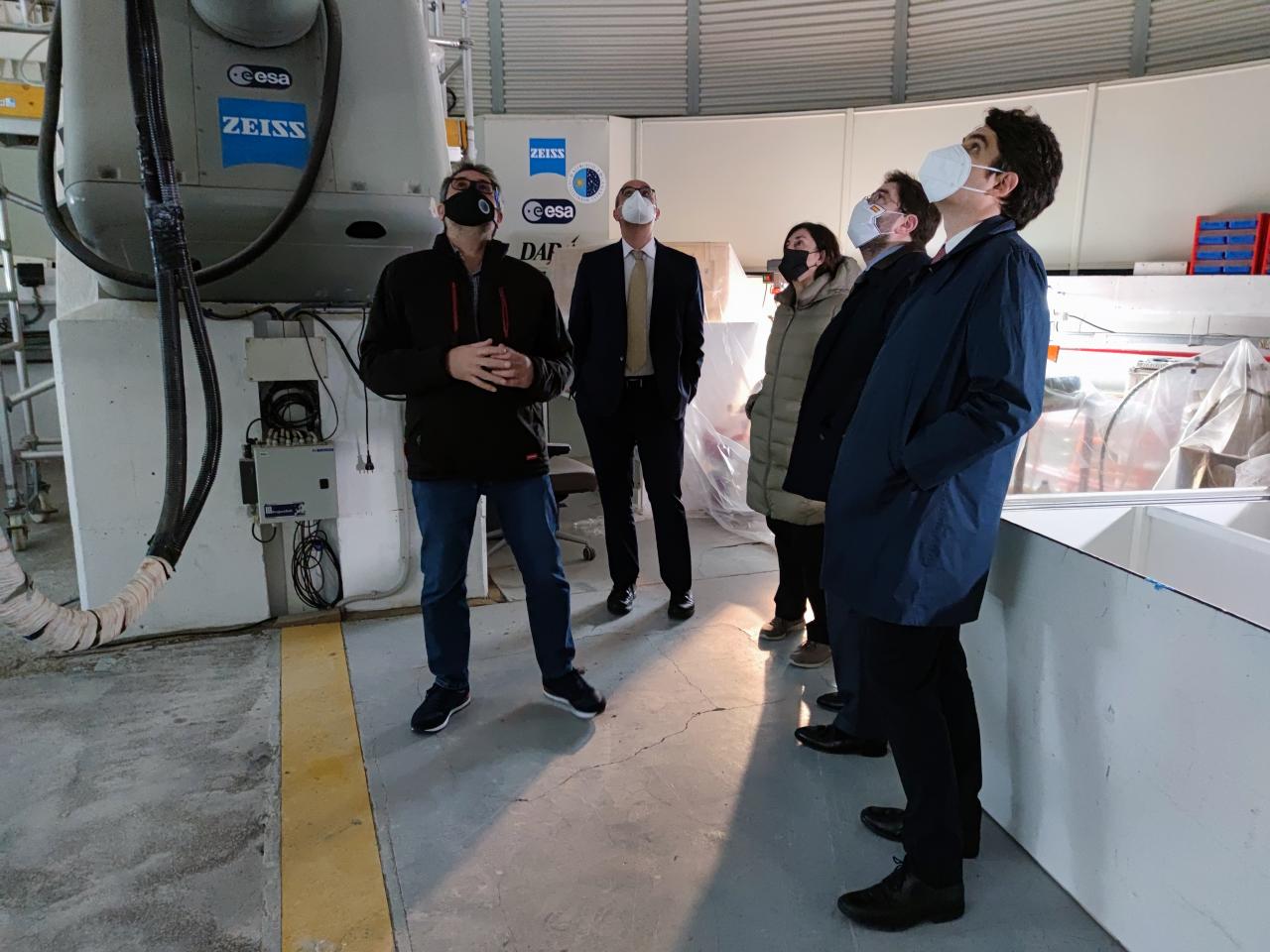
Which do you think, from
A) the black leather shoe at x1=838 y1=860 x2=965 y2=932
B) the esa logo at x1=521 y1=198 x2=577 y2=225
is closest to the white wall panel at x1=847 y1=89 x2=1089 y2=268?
the esa logo at x1=521 y1=198 x2=577 y2=225

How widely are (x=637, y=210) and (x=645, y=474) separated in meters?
0.98

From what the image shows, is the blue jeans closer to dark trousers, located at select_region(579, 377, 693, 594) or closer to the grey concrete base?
the grey concrete base

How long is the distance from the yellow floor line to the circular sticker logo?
3.39 metres

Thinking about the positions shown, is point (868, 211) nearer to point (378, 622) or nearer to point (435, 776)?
point (435, 776)

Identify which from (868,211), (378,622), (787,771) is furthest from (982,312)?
(378,622)

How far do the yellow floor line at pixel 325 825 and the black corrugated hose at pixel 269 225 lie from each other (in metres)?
1.31

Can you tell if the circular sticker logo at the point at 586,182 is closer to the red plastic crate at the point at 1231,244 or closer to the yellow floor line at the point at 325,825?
the red plastic crate at the point at 1231,244

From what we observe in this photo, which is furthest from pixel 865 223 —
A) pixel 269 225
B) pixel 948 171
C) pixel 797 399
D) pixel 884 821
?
pixel 269 225

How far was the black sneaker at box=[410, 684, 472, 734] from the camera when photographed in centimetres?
231

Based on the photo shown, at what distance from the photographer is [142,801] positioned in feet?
6.56

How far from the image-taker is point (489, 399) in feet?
7.17

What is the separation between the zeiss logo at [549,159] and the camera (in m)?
5.06

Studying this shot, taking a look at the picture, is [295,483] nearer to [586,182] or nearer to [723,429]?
[723,429]

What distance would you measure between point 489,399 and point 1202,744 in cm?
170
